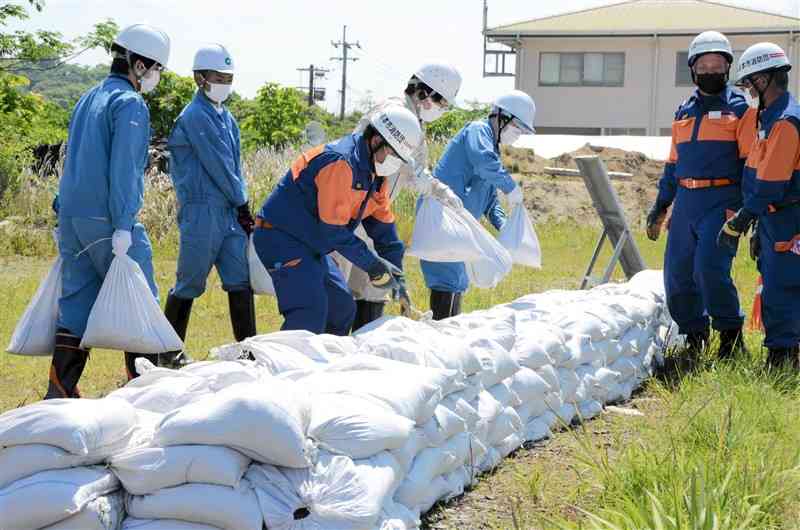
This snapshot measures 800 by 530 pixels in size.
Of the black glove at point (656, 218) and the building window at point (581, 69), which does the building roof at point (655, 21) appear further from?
the black glove at point (656, 218)

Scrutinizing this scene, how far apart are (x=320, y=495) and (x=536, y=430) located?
2.09 meters

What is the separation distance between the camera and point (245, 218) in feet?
21.6

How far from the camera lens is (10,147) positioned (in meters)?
16.0

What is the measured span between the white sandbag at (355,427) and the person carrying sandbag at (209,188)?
2938 mm

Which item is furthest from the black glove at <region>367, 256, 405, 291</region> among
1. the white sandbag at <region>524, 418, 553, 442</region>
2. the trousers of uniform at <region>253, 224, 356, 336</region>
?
the white sandbag at <region>524, 418, 553, 442</region>

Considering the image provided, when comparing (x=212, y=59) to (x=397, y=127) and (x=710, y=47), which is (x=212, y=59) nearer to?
(x=397, y=127)

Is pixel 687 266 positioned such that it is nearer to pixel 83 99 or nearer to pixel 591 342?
pixel 591 342

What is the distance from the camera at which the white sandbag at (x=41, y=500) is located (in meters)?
2.88

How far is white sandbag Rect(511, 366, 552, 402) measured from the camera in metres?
4.93

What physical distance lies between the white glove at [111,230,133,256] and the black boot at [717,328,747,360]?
134 inches

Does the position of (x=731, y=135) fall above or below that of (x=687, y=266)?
above

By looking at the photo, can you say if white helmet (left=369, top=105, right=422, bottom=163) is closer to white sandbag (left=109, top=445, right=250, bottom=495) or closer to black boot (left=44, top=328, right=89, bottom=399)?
black boot (left=44, top=328, right=89, bottom=399)

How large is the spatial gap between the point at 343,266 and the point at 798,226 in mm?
2387

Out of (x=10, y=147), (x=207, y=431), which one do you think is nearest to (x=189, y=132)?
(x=207, y=431)
